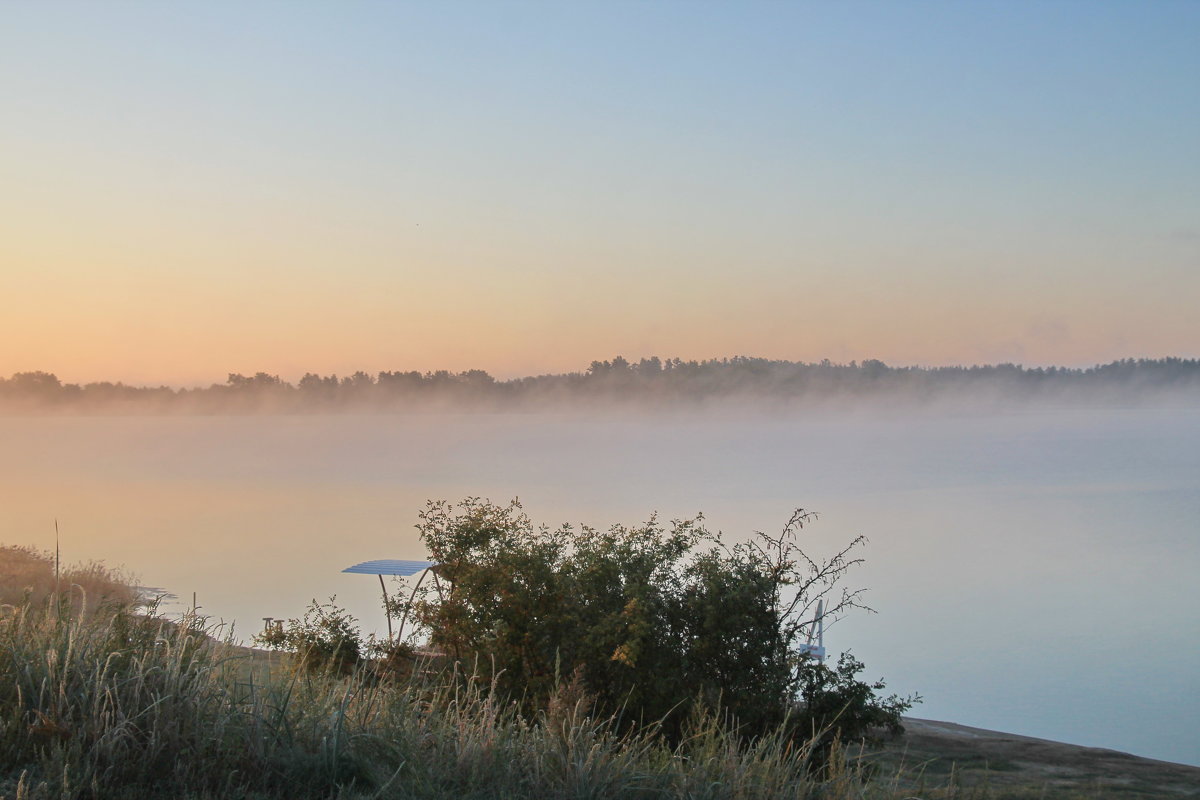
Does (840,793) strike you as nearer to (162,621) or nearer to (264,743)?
(264,743)

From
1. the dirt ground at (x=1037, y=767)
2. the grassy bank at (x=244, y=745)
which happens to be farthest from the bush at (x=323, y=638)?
the grassy bank at (x=244, y=745)

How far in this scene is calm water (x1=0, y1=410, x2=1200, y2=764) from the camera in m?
35.2

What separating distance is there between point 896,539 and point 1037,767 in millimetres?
50558

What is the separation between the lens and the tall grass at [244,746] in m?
4.95

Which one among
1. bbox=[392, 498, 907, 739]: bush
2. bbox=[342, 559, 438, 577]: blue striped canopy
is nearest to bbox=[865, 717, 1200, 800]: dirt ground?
bbox=[392, 498, 907, 739]: bush

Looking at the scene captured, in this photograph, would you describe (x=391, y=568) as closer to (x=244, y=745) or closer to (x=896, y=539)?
(x=244, y=745)

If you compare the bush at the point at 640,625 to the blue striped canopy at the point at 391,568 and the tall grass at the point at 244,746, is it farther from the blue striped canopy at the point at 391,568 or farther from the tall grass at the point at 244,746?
the tall grass at the point at 244,746

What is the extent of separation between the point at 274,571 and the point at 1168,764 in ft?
134

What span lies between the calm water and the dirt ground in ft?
34.0

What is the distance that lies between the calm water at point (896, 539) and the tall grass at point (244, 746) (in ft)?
49.0

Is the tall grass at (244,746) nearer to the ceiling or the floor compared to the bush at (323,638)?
nearer to the ceiling

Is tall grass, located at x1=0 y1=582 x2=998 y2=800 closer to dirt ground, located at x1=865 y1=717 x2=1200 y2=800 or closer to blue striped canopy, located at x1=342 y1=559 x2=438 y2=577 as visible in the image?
dirt ground, located at x1=865 y1=717 x2=1200 y2=800

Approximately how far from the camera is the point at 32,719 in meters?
5.21

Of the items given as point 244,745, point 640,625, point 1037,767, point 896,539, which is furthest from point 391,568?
point 896,539
